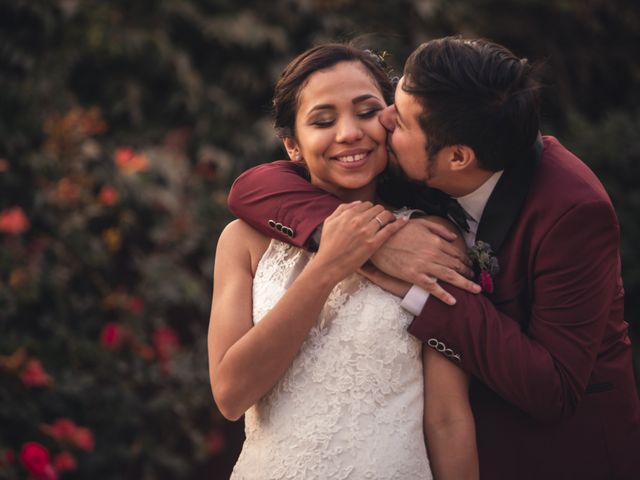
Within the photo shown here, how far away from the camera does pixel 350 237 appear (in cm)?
244

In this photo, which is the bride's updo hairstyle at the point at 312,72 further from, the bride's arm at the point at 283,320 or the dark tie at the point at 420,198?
the bride's arm at the point at 283,320

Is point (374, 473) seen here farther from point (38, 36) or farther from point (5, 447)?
point (38, 36)

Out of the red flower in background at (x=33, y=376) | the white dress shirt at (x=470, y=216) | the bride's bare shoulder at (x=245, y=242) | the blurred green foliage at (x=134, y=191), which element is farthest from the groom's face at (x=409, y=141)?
the red flower in background at (x=33, y=376)

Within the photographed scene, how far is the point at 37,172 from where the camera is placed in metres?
4.38

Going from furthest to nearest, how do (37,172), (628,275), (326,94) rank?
(628,275) → (37,172) → (326,94)

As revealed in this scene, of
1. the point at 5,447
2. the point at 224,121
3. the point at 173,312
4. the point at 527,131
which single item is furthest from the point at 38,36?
the point at 527,131

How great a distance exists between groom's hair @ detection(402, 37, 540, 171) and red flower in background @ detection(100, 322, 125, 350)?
2.34 m

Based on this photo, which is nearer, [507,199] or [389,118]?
[507,199]

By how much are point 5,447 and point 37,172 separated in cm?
140

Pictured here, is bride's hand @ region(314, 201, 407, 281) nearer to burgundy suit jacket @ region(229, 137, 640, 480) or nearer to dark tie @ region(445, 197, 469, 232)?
burgundy suit jacket @ region(229, 137, 640, 480)

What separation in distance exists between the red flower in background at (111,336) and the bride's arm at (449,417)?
217cm

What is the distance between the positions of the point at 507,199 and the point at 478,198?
0.12 m

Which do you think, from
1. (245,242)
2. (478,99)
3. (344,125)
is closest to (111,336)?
(245,242)

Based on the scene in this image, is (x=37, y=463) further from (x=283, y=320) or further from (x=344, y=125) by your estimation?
(x=344, y=125)
